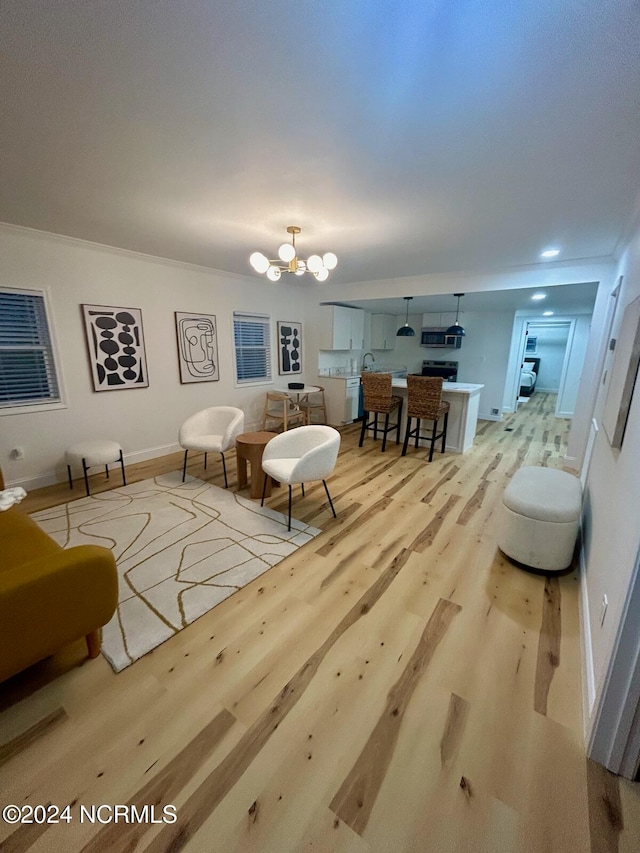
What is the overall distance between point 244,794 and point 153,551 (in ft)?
5.36

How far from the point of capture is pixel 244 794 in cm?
111

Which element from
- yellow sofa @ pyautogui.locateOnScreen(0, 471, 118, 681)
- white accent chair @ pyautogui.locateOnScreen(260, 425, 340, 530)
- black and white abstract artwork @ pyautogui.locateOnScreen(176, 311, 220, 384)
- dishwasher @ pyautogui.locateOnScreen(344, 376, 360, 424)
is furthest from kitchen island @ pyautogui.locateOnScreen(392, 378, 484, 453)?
yellow sofa @ pyautogui.locateOnScreen(0, 471, 118, 681)

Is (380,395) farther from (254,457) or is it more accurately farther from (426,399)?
(254,457)

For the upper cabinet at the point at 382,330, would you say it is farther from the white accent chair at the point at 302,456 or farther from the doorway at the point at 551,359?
the white accent chair at the point at 302,456

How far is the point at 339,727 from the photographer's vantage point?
1.32 metres

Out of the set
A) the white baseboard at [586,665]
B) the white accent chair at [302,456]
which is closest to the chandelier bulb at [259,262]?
the white accent chair at [302,456]

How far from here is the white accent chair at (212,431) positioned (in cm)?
346

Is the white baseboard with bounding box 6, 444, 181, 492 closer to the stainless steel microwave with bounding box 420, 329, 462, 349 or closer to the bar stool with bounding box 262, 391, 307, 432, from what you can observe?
the bar stool with bounding box 262, 391, 307, 432

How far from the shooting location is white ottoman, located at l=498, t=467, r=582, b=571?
211cm

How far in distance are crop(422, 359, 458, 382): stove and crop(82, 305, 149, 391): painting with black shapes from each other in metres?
5.78

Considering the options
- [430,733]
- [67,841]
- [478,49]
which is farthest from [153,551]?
[478,49]

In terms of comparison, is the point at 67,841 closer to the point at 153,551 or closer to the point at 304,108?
the point at 153,551

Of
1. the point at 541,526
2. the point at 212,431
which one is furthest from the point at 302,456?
the point at 541,526

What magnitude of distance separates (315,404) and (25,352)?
4.11 meters
